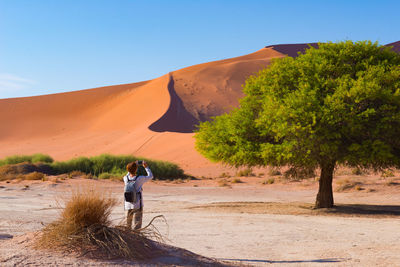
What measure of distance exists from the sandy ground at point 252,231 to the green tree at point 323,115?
2.12 metres

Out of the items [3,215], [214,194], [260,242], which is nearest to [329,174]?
[260,242]

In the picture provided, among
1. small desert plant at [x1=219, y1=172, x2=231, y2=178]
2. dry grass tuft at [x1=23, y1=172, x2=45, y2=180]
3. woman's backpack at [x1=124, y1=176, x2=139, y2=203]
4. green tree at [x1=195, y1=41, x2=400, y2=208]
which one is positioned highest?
green tree at [x1=195, y1=41, x2=400, y2=208]

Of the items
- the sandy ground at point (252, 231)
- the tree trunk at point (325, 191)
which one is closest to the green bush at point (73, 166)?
the sandy ground at point (252, 231)

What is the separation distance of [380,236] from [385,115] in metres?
5.23

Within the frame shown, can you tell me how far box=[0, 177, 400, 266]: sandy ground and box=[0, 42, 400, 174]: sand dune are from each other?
26907 millimetres

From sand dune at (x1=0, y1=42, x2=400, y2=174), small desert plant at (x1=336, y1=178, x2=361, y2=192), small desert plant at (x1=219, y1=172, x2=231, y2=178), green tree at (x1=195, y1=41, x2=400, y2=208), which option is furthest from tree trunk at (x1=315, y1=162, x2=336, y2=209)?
sand dune at (x1=0, y1=42, x2=400, y2=174)

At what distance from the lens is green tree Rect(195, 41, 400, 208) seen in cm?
1473

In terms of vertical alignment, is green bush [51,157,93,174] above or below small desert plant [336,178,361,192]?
above

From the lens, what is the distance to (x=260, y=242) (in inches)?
407

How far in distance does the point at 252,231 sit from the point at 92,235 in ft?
20.4

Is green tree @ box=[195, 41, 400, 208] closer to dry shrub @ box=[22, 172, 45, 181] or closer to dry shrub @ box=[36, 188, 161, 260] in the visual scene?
dry shrub @ box=[36, 188, 161, 260]

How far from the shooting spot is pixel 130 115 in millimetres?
74562

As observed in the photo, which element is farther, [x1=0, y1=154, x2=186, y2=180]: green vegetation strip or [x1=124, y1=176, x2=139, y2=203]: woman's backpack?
[x1=0, y1=154, x2=186, y2=180]: green vegetation strip

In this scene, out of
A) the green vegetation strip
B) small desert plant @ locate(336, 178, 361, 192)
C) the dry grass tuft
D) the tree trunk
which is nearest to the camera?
the tree trunk
